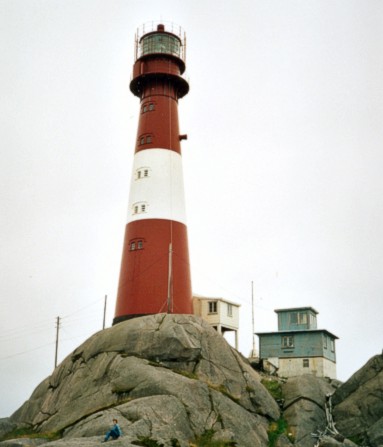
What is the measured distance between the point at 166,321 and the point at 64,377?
23.8 ft

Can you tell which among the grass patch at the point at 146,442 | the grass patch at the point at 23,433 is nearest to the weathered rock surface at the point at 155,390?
the grass patch at the point at 146,442

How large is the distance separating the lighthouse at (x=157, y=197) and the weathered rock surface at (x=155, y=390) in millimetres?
4249

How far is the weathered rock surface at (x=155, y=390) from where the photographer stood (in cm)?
2634

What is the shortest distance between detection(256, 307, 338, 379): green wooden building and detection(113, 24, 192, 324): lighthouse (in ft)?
34.1

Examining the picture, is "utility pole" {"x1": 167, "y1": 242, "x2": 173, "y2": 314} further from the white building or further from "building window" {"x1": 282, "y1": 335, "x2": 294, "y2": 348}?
"building window" {"x1": 282, "y1": 335, "x2": 294, "y2": 348}

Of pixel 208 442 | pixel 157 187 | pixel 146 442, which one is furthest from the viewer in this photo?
pixel 157 187

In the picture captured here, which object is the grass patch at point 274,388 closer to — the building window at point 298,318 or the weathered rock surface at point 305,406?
the weathered rock surface at point 305,406

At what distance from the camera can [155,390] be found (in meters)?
28.4

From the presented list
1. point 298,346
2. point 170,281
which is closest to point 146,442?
point 170,281

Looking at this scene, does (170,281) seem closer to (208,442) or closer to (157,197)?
(157,197)

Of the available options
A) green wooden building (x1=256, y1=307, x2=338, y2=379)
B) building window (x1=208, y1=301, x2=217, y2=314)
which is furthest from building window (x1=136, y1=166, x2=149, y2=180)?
green wooden building (x1=256, y1=307, x2=338, y2=379)

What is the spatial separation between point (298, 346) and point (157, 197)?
56.6 feet

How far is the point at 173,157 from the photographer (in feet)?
140

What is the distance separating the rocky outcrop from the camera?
1220 inches
